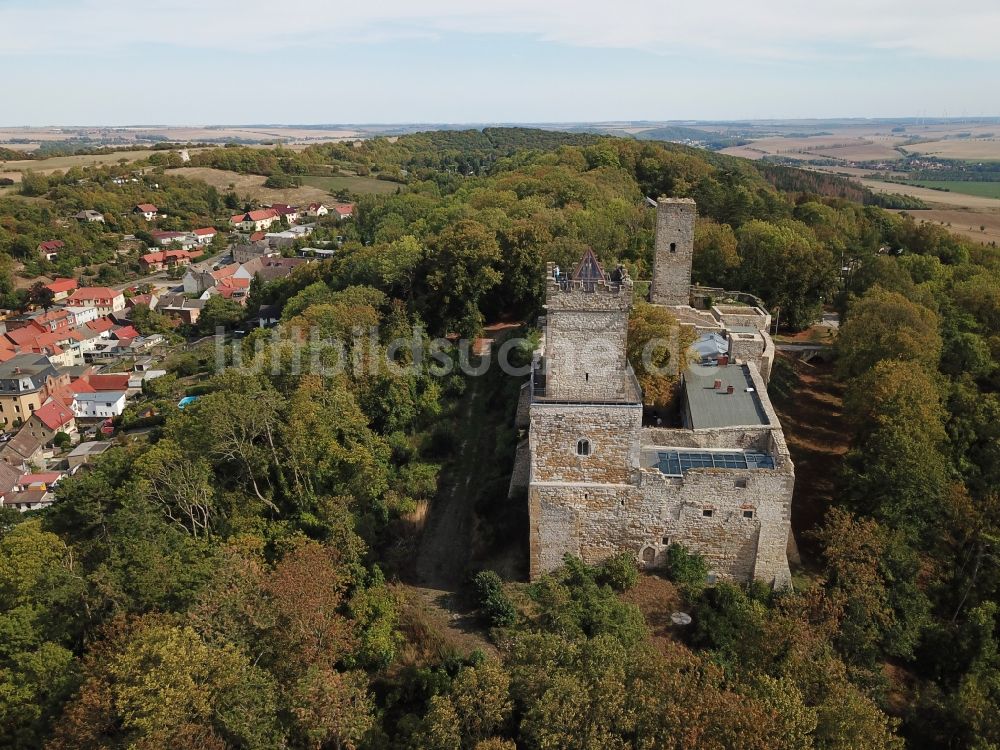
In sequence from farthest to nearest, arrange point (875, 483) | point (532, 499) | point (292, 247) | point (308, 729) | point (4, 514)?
1. point (292, 247)
2. point (4, 514)
3. point (875, 483)
4. point (532, 499)
5. point (308, 729)

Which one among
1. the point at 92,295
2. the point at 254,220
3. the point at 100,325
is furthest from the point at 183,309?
the point at 254,220

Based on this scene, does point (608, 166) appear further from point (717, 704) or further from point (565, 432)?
point (717, 704)

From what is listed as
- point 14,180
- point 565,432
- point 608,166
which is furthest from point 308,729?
point 14,180

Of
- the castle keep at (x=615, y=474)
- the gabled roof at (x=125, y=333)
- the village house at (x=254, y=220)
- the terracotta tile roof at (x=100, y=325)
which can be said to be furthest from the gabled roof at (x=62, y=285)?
the castle keep at (x=615, y=474)

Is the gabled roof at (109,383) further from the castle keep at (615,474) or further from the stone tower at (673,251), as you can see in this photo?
the castle keep at (615,474)

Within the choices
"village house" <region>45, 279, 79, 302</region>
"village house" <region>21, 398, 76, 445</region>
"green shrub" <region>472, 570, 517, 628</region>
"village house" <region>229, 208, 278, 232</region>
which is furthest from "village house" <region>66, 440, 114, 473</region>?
"village house" <region>229, 208, 278, 232</region>
